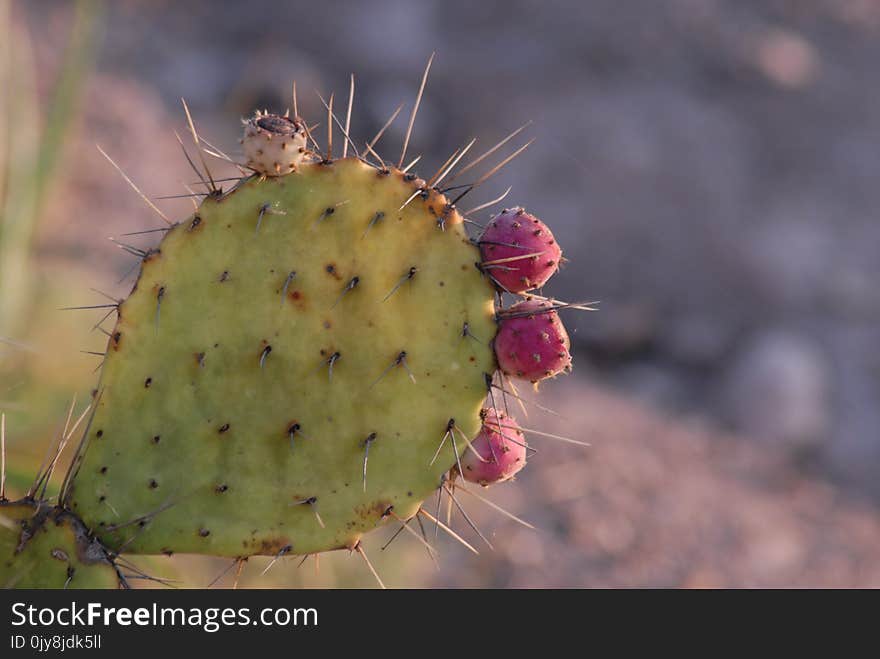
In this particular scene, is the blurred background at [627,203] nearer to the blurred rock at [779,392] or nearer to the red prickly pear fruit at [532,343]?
the blurred rock at [779,392]

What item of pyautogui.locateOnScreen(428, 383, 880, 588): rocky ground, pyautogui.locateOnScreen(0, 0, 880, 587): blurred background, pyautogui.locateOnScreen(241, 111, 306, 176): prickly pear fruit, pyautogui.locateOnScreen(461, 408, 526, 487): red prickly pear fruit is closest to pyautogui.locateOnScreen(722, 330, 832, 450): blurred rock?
pyautogui.locateOnScreen(0, 0, 880, 587): blurred background

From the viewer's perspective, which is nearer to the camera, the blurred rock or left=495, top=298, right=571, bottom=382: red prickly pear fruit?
left=495, top=298, right=571, bottom=382: red prickly pear fruit

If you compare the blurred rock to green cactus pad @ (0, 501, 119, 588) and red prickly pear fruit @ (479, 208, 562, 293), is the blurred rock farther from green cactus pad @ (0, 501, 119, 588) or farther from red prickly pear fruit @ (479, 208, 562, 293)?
green cactus pad @ (0, 501, 119, 588)

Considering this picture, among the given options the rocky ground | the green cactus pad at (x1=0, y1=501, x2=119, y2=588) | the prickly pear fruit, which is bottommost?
the green cactus pad at (x1=0, y1=501, x2=119, y2=588)

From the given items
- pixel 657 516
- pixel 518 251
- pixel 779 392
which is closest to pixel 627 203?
pixel 779 392

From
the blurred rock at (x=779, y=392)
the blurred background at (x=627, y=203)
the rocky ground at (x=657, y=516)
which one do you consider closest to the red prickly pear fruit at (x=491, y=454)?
the blurred background at (x=627, y=203)

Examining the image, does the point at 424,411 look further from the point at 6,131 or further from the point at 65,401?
the point at 6,131

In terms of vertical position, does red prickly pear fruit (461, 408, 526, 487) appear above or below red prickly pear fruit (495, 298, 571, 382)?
below

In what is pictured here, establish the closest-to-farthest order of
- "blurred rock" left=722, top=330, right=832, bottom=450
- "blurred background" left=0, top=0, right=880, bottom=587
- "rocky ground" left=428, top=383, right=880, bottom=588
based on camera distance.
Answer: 1. "rocky ground" left=428, top=383, right=880, bottom=588
2. "blurred background" left=0, top=0, right=880, bottom=587
3. "blurred rock" left=722, top=330, right=832, bottom=450
